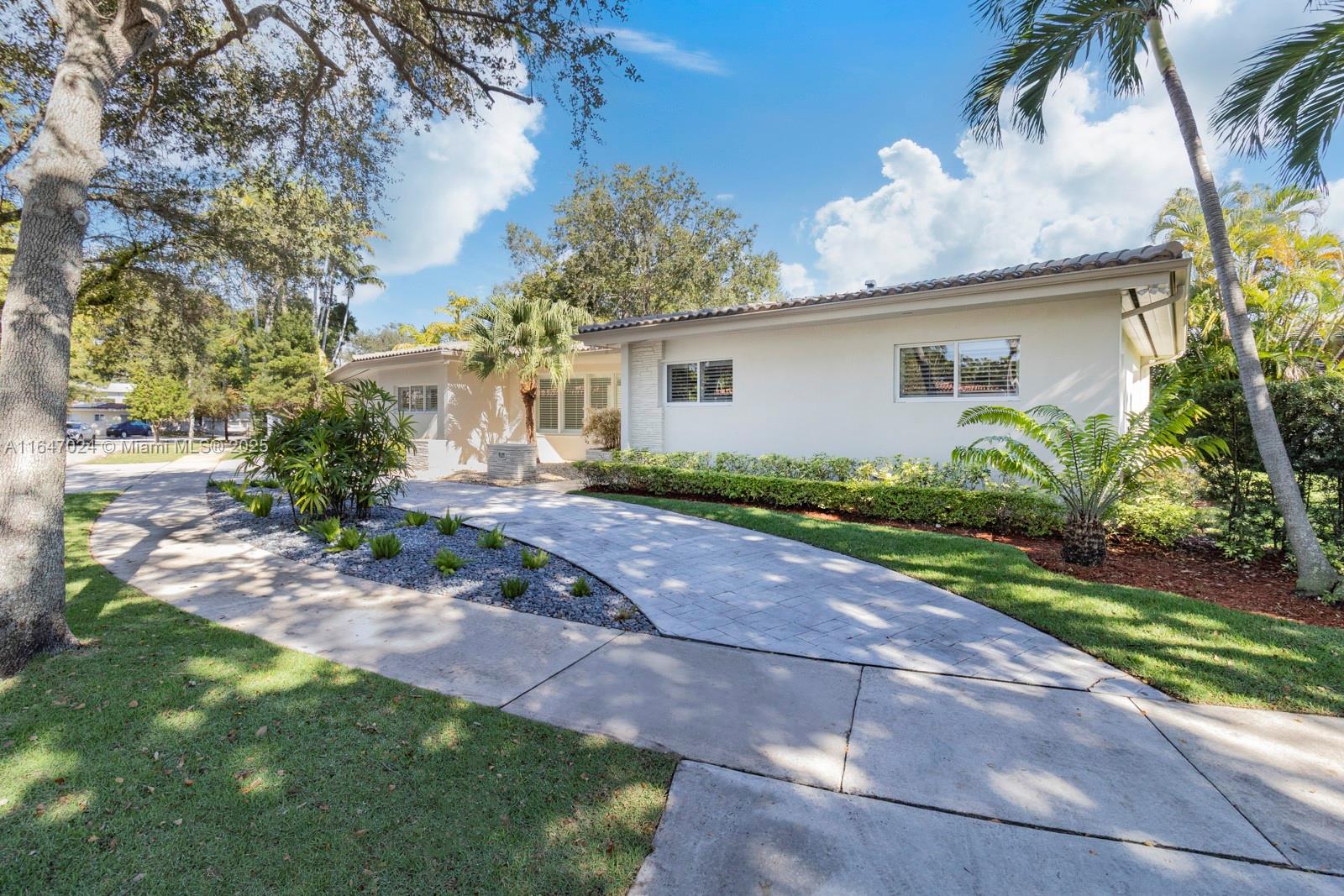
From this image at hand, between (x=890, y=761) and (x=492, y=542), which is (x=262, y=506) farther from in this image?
(x=890, y=761)

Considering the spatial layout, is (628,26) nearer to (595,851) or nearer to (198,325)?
(595,851)

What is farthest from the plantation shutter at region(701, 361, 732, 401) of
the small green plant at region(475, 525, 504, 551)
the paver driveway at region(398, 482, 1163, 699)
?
the small green plant at region(475, 525, 504, 551)

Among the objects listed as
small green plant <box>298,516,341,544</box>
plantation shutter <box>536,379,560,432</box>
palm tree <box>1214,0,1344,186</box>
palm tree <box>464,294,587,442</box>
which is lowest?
small green plant <box>298,516,341,544</box>

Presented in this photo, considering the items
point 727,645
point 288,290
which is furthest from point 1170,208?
point 288,290

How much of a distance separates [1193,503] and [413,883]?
997cm

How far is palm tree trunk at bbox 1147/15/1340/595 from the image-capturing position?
520 cm

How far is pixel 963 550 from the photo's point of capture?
21.4ft

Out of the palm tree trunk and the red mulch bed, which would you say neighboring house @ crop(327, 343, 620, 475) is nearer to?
the red mulch bed

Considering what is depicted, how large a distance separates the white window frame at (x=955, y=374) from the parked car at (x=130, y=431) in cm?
4822

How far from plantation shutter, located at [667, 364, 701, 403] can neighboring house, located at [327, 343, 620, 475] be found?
341 cm

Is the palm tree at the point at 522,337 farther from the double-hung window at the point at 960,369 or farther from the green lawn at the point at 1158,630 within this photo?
the green lawn at the point at 1158,630

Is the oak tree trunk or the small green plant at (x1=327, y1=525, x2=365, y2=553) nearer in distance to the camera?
the oak tree trunk

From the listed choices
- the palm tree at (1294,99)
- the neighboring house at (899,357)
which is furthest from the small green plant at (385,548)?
the palm tree at (1294,99)

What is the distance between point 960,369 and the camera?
904 centimetres
